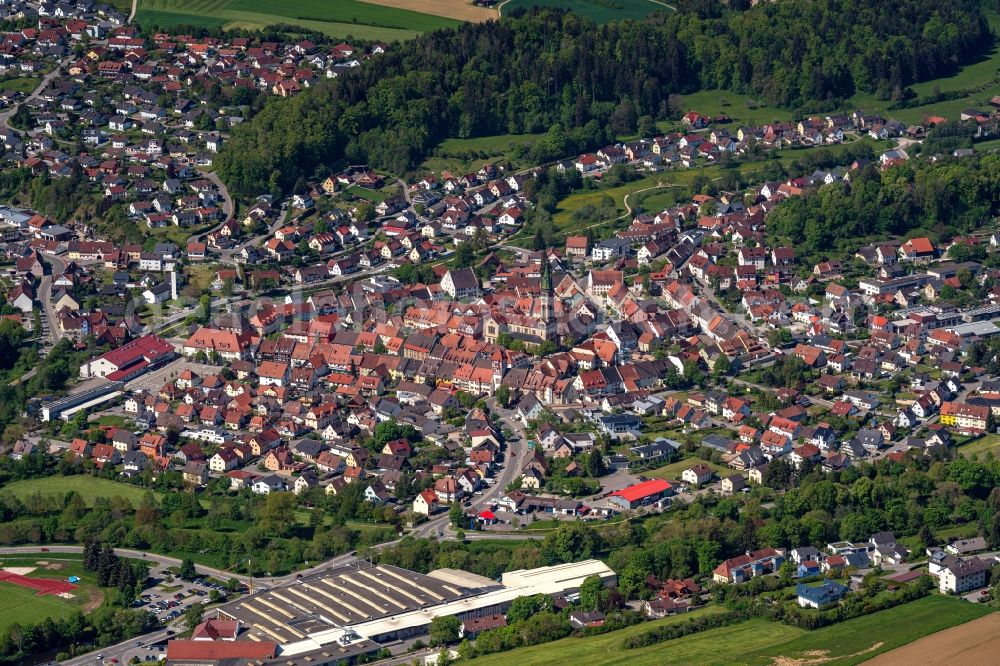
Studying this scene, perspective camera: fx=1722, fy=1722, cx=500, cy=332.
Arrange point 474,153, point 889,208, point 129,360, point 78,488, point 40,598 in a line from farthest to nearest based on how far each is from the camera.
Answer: point 474,153 < point 889,208 < point 129,360 < point 78,488 < point 40,598

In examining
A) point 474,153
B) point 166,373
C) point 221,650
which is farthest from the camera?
point 474,153

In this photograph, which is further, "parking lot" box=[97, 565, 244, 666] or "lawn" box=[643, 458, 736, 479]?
"lawn" box=[643, 458, 736, 479]

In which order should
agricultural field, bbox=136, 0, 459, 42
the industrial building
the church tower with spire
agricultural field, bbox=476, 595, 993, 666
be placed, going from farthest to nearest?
agricultural field, bbox=136, 0, 459, 42, the church tower with spire, the industrial building, agricultural field, bbox=476, 595, 993, 666

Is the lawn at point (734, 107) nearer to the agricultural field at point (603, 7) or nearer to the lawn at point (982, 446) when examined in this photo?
the agricultural field at point (603, 7)

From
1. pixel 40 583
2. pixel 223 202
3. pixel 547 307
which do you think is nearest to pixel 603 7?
pixel 223 202

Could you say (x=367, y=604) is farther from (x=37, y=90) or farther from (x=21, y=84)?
(x=21, y=84)

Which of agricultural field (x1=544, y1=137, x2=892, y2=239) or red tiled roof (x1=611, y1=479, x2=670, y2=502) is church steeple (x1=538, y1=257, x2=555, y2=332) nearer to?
agricultural field (x1=544, y1=137, x2=892, y2=239)

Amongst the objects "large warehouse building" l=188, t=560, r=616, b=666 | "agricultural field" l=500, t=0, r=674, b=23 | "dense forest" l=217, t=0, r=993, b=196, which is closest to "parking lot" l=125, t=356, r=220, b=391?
"large warehouse building" l=188, t=560, r=616, b=666
